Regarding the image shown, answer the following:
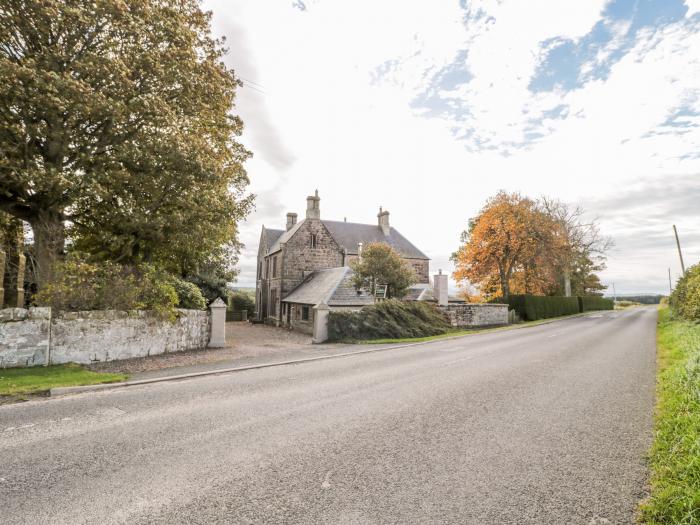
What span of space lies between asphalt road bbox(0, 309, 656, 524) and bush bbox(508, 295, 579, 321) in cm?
2610

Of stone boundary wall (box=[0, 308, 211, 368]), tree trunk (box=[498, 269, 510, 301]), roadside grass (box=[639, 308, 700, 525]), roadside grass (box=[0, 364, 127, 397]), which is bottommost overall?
roadside grass (box=[0, 364, 127, 397])

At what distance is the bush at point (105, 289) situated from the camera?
37.7 feet

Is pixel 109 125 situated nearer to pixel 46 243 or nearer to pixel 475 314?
pixel 46 243

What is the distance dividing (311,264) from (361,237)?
9.44 metres

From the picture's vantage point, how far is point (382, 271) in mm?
23188

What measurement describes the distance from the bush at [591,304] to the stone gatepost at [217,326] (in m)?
47.7

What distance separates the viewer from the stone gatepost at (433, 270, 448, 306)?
27891mm

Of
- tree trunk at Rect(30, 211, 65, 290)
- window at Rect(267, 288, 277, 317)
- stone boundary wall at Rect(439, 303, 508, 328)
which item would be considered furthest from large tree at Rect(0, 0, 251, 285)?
window at Rect(267, 288, 277, 317)

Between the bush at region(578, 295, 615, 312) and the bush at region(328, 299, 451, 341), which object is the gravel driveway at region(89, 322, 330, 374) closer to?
the bush at region(328, 299, 451, 341)

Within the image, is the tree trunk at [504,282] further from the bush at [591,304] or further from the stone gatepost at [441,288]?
the bush at [591,304]

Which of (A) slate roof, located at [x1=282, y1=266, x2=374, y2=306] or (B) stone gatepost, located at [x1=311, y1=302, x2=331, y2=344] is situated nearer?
(B) stone gatepost, located at [x1=311, y1=302, x2=331, y2=344]

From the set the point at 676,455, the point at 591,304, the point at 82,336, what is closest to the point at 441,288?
the point at 82,336

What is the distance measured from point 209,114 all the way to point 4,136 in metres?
6.91

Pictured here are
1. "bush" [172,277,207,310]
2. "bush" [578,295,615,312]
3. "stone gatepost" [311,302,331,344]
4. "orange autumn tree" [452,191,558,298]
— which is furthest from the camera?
"bush" [578,295,615,312]
